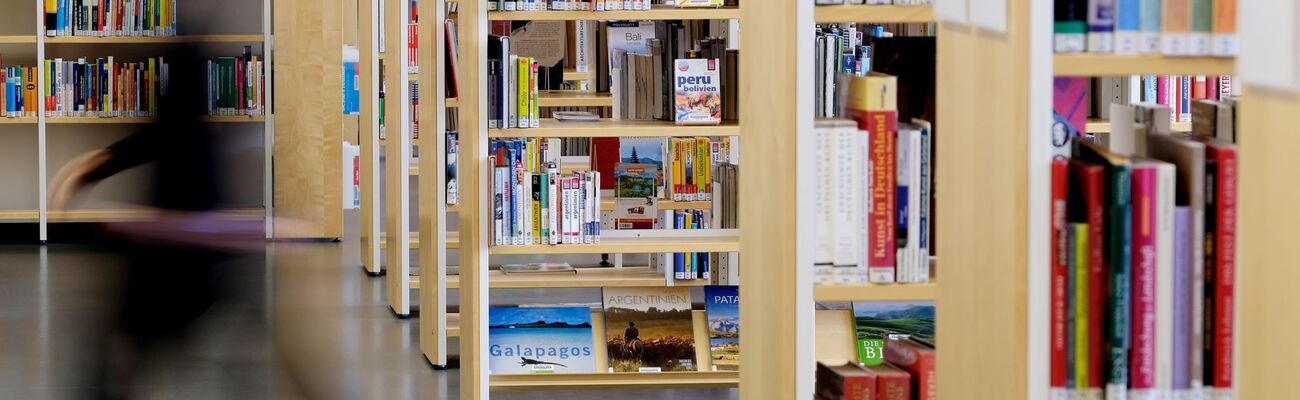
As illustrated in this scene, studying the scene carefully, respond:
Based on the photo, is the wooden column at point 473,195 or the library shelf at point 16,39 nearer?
the wooden column at point 473,195

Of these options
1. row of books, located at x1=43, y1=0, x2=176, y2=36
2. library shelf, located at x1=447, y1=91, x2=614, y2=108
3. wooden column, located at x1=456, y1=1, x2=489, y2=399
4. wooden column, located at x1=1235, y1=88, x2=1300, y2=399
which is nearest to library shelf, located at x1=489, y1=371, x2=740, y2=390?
wooden column, located at x1=456, y1=1, x2=489, y2=399

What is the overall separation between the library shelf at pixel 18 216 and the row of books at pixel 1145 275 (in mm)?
8373

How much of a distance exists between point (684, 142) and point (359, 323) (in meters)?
1.79

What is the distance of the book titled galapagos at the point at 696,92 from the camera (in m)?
4.86

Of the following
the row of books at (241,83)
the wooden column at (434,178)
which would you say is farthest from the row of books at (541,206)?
the row of books at (241,83)

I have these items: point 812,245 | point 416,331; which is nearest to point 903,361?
point 812,245

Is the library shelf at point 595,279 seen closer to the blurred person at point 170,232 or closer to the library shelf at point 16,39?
the blurred person at point 170,232

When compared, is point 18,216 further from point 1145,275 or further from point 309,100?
point 1145,275

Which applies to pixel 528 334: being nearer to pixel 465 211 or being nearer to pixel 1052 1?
pixel 465 211

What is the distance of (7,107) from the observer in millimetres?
8969

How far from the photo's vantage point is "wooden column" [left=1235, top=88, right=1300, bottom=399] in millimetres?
1432

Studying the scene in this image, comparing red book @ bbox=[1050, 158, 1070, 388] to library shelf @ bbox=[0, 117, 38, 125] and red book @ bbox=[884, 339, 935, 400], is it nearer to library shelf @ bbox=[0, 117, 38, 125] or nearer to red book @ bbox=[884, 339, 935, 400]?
red book @ bbox=[884, 339, 935, 400]

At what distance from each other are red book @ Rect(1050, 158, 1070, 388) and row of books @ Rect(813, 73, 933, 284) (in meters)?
0.76

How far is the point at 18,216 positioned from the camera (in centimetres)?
911
